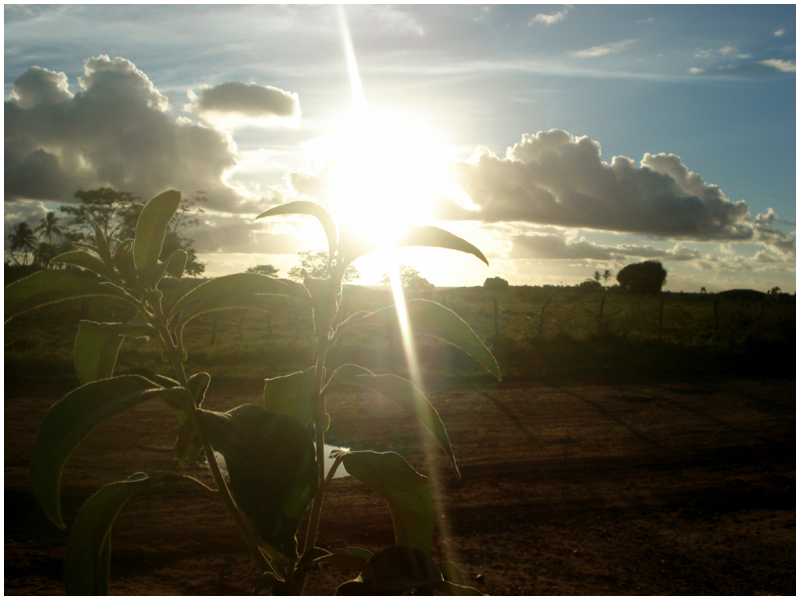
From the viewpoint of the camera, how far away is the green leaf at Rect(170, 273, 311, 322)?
78cm

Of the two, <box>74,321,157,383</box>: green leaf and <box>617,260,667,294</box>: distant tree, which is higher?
<box>617,260,667,294</box>: distant tree

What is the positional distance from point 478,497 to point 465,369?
634 cm

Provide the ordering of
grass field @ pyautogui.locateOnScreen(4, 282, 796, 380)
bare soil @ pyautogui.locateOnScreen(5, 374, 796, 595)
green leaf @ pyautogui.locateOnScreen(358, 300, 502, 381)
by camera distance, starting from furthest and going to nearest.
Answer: grass field @ pyautogui.locateOnScreen(4, 282, 796, 380), bare soil @ pyautogui.locateOnScreen(5, 374, 796, 595), green leaf @ pyautogui.locateOnScreen(358, 300, 502, 381)

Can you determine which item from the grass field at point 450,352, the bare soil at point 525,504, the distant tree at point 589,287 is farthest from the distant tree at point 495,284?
the bare soil at point 525,504

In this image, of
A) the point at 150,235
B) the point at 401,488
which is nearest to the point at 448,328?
the point at 401,488

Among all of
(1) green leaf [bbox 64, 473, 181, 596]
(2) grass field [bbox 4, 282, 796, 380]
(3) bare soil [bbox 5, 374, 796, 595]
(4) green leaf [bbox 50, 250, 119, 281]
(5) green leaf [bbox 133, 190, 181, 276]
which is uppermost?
(5) green leaf [bbox 133, 190, 181, 276]

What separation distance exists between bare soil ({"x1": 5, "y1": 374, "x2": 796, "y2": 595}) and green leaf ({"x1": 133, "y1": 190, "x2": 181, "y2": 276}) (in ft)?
9.50

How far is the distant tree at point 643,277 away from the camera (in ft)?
194

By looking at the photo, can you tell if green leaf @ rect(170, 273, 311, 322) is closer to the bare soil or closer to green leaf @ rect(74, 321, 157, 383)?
green leaf @ rect(74, 321, 157, 383)

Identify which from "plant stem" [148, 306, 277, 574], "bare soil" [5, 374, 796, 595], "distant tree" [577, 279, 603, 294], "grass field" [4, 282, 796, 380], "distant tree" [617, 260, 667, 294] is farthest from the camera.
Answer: "distant tree" [617, 260, 667, 294]

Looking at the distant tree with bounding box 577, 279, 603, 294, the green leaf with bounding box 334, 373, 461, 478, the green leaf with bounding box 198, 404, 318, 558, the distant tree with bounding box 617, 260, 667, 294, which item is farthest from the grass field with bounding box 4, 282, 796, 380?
the distant tree with bounding box 617, 260, 667, 294

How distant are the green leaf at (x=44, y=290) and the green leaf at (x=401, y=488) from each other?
0.48 meters

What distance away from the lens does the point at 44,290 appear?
2.59ft

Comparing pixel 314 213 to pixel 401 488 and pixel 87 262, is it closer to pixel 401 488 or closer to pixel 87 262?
pixel 87 262
